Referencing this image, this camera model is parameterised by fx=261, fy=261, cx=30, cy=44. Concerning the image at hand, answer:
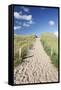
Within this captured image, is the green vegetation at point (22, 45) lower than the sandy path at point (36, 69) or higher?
higher

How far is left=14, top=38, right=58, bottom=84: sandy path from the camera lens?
1735 millimetres

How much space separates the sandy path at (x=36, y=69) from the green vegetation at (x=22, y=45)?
29mm

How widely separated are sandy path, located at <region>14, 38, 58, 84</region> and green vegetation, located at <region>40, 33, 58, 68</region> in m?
0.03

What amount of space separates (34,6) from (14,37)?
0.84 ft

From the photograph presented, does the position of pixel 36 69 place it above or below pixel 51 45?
below

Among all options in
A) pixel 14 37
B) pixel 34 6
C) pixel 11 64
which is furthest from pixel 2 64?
pixel 34 6

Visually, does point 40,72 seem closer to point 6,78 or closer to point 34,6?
point 6,78

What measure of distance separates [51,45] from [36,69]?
20cm

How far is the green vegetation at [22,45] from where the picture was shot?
68.3 inches

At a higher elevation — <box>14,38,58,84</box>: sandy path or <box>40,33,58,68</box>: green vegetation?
<box>40,33,58,68</box>: green vegetation

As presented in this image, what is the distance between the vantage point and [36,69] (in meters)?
1.78

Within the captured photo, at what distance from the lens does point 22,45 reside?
175 centimetres

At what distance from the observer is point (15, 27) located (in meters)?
1.73

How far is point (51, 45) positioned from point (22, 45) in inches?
8.4
